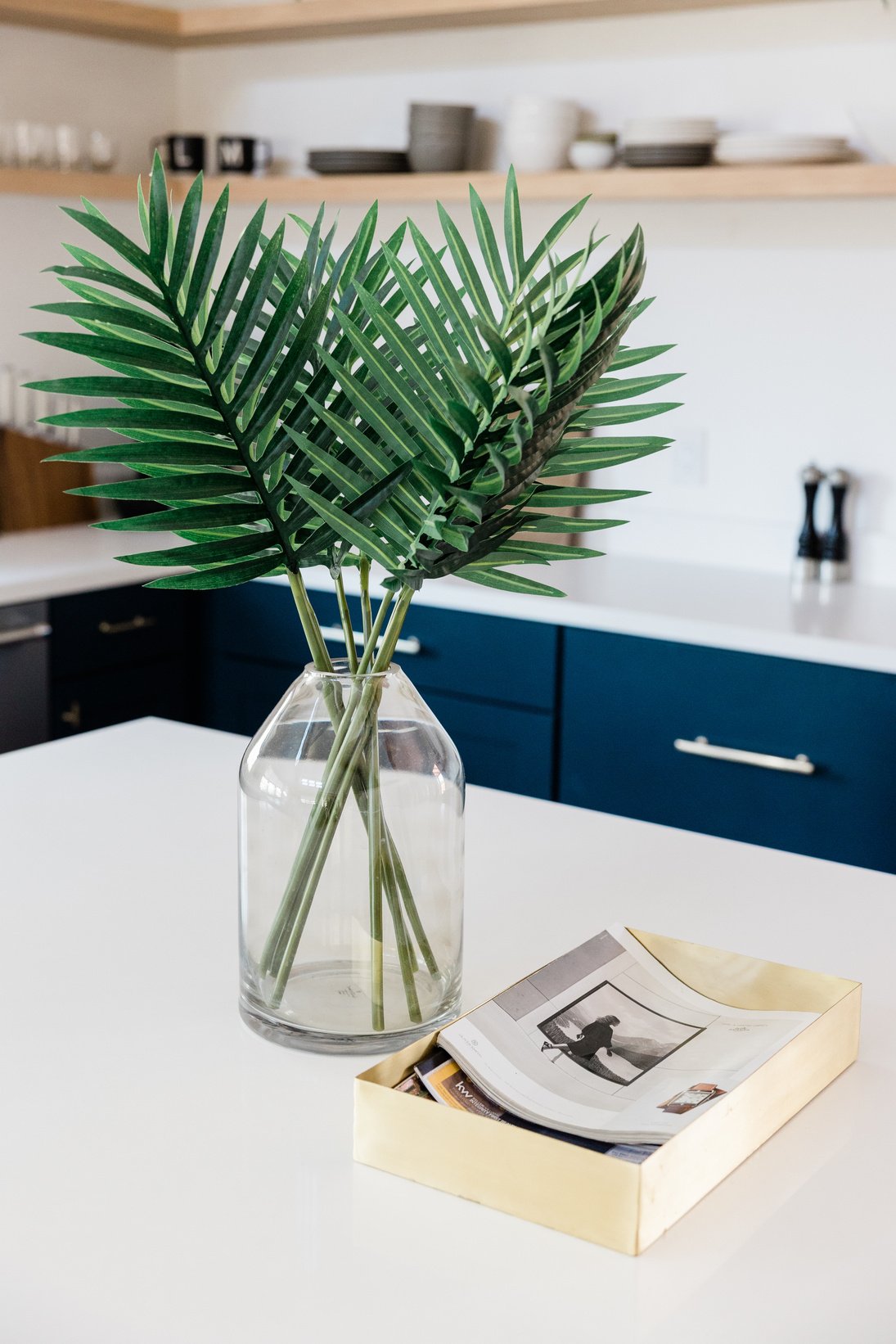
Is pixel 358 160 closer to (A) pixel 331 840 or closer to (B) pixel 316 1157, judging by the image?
(A) pixel 331 840

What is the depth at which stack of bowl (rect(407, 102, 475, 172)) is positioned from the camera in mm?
3166

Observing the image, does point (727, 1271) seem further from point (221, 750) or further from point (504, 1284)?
point (221, 750)

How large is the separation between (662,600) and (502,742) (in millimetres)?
405

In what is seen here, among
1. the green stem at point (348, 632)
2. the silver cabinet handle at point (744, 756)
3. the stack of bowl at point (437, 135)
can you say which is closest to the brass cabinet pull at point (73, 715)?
the silver cabinet handle at point (744, 756)

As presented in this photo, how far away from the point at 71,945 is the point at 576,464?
57 cm

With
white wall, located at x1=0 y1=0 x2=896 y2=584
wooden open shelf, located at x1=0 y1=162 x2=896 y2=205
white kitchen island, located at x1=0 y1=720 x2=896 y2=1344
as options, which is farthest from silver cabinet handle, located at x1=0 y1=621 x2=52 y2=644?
white kitchen island, located at x1=0 y1=720 x2=896 y2=1344

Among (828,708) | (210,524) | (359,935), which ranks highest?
(210,524)

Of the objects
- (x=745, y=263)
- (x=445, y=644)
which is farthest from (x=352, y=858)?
(x=745, y=263)

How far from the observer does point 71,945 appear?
3.87 feet

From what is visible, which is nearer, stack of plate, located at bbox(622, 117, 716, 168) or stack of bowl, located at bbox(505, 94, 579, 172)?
stack of plate, located at bbox(622, 117, 716, 168)

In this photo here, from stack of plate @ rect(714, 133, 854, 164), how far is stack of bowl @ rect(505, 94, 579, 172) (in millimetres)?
420

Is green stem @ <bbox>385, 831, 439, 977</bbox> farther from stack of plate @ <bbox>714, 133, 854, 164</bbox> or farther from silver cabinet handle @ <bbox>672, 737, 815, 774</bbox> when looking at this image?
stack of plate @ <bbox>714, 133, 854, 164</bbox>

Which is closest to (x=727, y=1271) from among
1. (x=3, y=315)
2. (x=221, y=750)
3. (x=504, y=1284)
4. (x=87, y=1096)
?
(x=504, y=1284)

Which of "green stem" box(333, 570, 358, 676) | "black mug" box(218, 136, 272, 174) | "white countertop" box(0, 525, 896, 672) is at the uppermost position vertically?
"black mug" box(218, 136, 272, 174)
